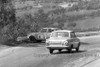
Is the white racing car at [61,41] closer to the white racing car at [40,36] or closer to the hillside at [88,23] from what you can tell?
the white racing car at [40,36]

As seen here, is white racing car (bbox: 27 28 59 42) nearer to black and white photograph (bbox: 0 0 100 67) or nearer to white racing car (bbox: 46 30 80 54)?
black and white photograph (bbox: 0 0 100 67)

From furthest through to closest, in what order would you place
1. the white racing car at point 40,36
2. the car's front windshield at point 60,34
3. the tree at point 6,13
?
1. the white racing car at point 40,36
2. the tree at point 6,13
3. the car's front windshield at point 60,34

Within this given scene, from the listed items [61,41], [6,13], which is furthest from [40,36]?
[61,41]

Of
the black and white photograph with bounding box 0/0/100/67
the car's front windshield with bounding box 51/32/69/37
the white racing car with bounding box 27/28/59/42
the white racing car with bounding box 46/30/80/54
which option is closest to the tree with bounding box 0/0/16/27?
the black and white photograph with bounding box 0/0/100/67

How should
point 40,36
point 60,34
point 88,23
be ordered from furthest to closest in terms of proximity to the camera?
point 88,23
point 40,36
point 60,34

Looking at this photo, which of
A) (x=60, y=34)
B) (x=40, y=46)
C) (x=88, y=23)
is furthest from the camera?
(x=88, y=23)

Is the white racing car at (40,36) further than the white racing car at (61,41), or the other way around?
the white racing car at (40,36)

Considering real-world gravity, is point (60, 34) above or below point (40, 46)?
above

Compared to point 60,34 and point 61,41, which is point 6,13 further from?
point 61,41

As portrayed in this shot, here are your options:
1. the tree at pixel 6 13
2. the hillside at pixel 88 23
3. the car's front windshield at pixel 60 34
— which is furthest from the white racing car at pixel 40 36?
the hillside at pixel 88 23

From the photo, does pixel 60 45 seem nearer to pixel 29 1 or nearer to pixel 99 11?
pixel 99 11

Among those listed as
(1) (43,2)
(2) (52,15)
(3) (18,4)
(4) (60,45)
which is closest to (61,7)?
(1) (43,2)

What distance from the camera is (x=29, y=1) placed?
169625 mm

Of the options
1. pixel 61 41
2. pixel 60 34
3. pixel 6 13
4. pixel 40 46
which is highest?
pixel 60 34
